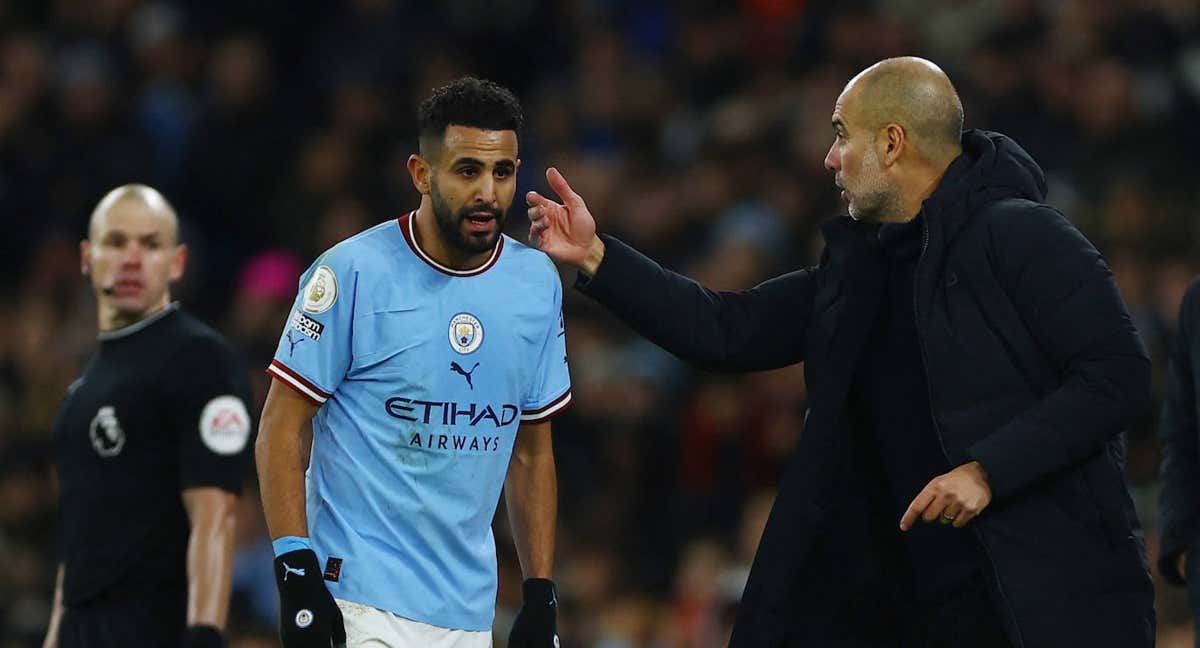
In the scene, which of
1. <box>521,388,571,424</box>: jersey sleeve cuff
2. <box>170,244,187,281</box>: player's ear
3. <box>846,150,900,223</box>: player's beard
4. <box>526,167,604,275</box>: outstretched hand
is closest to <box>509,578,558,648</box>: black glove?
<box>521,388,571,424</box>: jersey sleeve cuff

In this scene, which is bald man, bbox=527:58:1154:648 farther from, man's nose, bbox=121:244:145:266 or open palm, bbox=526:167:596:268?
man's nose, bbox=121:244:145:266

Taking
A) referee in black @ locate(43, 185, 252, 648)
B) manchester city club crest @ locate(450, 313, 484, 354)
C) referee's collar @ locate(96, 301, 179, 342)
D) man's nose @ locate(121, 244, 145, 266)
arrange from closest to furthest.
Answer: manchester city club crest @ locate(450, 313, 484, 354) < referee in black @ locate(43, 185, 252, 648) < referee's collar @ locate(96, 301, 179, 342) < man's nose @ locate(121, 244, 145, 266)

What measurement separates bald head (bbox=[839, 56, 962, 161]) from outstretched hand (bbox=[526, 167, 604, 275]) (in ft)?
2.68

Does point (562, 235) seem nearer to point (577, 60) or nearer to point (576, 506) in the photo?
point (576, 506)

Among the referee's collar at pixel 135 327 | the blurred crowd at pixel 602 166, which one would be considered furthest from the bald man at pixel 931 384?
the blurred crowd at pixel 602 166

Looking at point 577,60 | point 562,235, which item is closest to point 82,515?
point 562,235

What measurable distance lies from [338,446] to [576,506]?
4.64 meters

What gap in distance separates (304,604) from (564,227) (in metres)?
1.24

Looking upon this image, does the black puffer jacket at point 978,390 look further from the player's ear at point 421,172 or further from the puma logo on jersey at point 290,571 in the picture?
the puma logo on jersey at point 290,571

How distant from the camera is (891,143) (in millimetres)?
5281

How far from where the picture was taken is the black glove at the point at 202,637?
18.3ft

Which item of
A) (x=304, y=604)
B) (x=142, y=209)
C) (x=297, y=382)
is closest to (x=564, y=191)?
(x=297, y=382)

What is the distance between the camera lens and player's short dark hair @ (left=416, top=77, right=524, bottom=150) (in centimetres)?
514

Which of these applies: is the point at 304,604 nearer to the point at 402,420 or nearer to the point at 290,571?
the point at 290,571
